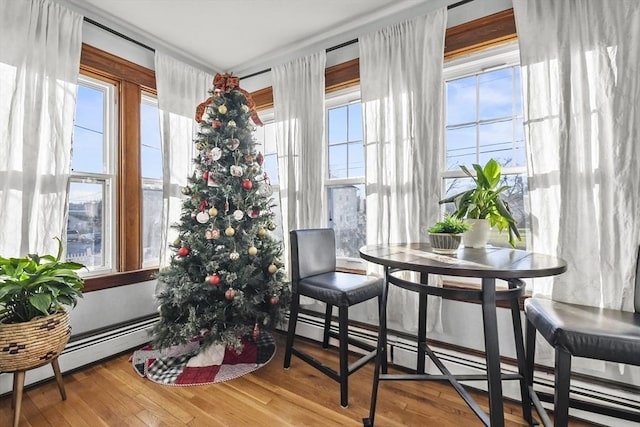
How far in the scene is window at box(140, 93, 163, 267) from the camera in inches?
108

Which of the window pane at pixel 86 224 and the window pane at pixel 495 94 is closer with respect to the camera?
the window pane at pixel 495 94

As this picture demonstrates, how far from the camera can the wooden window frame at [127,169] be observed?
8.06 feet

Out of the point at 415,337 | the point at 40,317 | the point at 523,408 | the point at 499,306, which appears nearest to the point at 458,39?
the point at 499,306

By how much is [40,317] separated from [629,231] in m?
3.12

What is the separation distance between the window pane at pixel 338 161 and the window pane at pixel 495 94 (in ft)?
3.63

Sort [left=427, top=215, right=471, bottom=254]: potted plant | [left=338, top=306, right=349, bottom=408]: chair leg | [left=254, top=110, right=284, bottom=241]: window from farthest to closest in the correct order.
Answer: [left=254, top=110, right=284, bottom=241]: window → [left=338, top=306, right=349, bottom=408]: chair leg → [left=427, top=215, right=471, bottom=254]: potted plant

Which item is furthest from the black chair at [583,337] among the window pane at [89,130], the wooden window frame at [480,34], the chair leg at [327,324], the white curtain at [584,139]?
the window pane at [89,130]

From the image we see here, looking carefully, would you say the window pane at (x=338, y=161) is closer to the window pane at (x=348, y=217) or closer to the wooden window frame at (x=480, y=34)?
the window pane at (x=348, y=217)

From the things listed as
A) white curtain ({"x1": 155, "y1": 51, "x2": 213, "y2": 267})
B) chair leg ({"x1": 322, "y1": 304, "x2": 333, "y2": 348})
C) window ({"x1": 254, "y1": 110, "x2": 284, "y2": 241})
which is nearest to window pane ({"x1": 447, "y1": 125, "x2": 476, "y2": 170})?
chair leg ({"x1": 322, "y1": 304, "x2": 333, "y2": 348})

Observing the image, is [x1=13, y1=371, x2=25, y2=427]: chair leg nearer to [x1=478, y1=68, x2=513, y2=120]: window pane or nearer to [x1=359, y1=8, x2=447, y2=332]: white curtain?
[x1=359, y1=8, x2=447, y2=332]: white curtain

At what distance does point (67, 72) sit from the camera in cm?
211

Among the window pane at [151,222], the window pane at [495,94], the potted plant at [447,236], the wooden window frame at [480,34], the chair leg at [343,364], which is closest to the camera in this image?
the potted plant at [447,236]

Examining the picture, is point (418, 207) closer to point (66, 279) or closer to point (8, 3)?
point (66, 279)

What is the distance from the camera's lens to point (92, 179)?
95.5 inches
